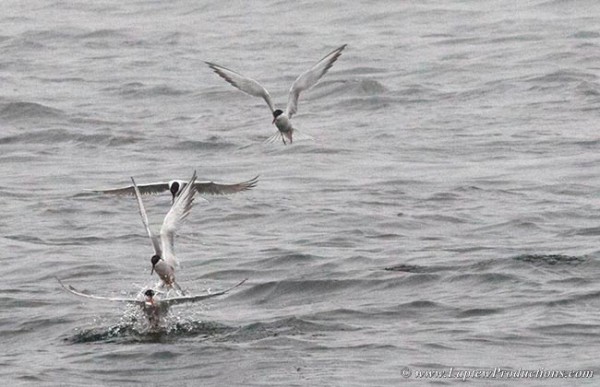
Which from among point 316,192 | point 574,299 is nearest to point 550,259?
point 574,299

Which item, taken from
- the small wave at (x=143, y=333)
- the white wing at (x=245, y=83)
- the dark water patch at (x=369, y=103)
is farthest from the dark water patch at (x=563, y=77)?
the small wave at (x=143, y=333)

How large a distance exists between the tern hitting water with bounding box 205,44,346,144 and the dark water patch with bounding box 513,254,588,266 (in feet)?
8.41

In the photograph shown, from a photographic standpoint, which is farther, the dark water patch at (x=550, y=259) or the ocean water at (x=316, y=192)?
the dark water patch at (x=550, y=259)

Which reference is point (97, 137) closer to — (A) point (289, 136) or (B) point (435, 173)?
(B) point (435, 173)

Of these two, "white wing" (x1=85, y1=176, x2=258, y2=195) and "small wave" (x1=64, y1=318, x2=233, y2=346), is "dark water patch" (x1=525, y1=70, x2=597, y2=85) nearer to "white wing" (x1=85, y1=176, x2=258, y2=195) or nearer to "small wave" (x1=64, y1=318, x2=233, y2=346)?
"white wing" (x1=85, y1=176, x2=258, y2=195)

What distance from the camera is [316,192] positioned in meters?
19.9

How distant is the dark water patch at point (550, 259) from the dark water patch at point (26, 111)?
Answer: 10.4 metres

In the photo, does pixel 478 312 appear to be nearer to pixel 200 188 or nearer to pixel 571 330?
pixel 571 330

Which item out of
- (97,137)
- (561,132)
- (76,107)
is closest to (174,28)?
(76,107)

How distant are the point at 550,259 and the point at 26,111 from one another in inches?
443

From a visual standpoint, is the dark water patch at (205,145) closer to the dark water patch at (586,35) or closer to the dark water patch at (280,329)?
the dark water patch at (280,329)

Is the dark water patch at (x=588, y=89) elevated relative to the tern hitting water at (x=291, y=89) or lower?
lower

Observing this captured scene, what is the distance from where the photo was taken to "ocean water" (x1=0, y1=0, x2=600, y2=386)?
1349 cm

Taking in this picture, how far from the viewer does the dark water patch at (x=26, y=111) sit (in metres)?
25.0
